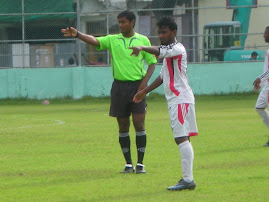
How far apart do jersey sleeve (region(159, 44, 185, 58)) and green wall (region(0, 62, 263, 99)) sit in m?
20.7

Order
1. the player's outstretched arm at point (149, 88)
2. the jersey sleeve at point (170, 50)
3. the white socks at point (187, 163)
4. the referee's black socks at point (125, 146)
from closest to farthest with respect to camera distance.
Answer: the jersey sleeve at point (170, 50)
the white socks at point (187, 163)
the player's outstretched arm at point (149, 88)
the referee's black socks at point (125, 146)

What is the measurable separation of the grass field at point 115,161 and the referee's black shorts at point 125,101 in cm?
80

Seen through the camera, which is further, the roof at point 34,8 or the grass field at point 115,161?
the roof at point 34,8

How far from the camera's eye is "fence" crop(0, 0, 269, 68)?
1178 inches

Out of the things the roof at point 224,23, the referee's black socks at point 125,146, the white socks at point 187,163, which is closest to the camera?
the white socks at point 187,163

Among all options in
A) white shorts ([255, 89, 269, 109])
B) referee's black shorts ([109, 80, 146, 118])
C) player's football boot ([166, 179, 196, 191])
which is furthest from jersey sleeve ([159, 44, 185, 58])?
white shorts ([255, 89, 269, 109])

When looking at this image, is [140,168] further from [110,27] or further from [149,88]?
[110,27]

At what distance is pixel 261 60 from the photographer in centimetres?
2931

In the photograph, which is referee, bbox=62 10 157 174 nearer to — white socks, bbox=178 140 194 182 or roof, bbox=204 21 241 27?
white socks, bbox=178 140 194 182

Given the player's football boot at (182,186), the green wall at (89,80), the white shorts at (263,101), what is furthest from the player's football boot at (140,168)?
the green wall at (89,80)

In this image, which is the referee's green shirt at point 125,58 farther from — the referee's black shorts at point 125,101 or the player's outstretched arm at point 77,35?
the player's outstretched arm at point 77,35

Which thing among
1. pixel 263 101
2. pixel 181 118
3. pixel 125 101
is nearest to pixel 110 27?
pixel 263 101

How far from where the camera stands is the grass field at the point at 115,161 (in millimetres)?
8352

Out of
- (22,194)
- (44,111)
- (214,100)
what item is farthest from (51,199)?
(214,100)
